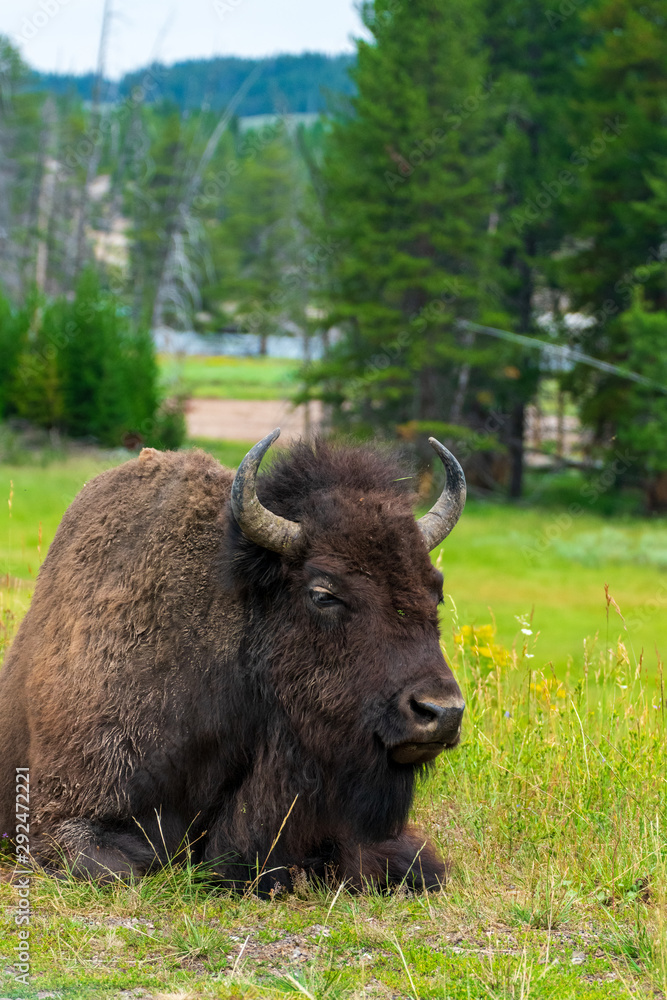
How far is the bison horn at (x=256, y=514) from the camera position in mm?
4293

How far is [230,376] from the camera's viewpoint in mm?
69875

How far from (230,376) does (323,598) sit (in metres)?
66.5

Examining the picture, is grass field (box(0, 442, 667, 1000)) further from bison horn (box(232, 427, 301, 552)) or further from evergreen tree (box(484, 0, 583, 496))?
evergreen tree (box(484, 0, 583, 496))

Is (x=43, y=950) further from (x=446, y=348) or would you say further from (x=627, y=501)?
(x=627, y=501)

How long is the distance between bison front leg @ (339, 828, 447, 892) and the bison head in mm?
271

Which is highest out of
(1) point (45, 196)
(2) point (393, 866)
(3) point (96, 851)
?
(1) point (45, 196)

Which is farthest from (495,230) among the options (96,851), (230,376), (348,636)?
(230,376)

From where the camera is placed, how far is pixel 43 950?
12.6 ft

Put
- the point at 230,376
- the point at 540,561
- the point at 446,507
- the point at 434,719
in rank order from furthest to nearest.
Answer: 1. the point at 230,376
2. the point at 540,561
3. the point at 446,507
4. the point at 434,719

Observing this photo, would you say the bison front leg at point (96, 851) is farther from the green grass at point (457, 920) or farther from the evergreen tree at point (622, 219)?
the evergreen tree at point (622, 219)

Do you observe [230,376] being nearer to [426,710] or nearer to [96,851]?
[96,851]

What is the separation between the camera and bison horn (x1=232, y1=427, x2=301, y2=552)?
4.29 meters

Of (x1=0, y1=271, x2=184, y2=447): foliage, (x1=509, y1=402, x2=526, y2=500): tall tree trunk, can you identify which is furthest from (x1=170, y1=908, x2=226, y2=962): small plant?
(x1=509, y1=402, x2=526, y2=500): tall tree trunk

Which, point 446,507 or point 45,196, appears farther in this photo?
point 45,196
